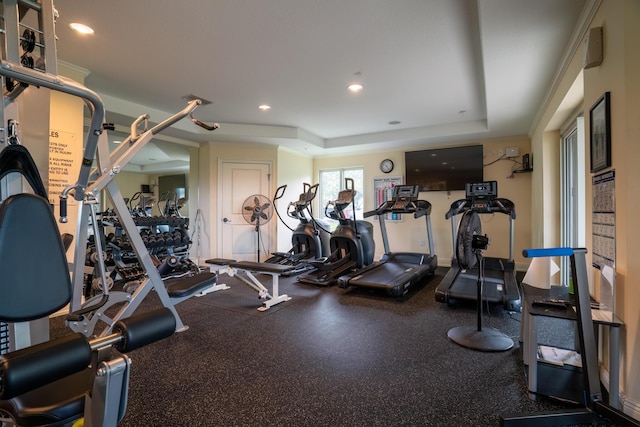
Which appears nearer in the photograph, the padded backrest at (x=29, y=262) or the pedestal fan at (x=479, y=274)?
the padded backrest at (x=29, y=262)

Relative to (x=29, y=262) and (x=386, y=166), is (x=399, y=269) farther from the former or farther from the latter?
(x=29, y=262)

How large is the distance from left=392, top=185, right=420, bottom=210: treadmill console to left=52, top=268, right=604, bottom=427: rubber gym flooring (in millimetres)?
1924

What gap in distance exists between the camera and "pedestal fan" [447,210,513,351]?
249cm

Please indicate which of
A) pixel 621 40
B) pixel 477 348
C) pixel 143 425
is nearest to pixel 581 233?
pixel 477 348

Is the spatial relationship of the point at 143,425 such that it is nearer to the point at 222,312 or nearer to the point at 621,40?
the point at 222,312

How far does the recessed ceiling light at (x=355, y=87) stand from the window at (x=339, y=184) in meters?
3.17

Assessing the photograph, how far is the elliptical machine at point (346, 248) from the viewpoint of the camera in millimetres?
4723

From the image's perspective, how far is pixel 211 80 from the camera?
3.71 m

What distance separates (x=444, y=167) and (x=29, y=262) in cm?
614


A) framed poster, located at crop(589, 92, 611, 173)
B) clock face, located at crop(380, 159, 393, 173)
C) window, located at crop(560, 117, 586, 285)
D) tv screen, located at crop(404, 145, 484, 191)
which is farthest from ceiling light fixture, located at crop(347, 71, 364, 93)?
clock face, located at crop(380, 159, 393, 173)

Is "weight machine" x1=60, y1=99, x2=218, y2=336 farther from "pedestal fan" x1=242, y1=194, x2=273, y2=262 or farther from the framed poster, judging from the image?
"pedestal fan" x1=242, y1=194, x2=273, y2=262

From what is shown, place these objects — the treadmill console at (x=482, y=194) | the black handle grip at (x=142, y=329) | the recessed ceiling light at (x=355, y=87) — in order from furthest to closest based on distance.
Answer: the treadmill console at (x=482, y=194) < the recessed ceiling light at (x=355, y=87) < the black handle grip at (x=142, y=329)

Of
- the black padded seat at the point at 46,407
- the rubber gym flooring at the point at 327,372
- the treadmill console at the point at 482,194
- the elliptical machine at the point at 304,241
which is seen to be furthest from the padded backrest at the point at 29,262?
the treadmill console at the point at 482,194

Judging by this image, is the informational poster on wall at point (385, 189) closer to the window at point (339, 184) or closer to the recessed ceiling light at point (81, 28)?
the window at point (339, 184)
